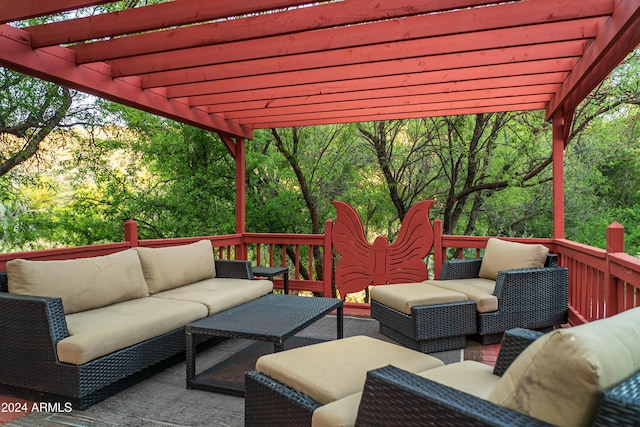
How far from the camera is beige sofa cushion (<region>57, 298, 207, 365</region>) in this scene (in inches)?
100

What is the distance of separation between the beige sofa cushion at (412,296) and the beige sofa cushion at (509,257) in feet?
2.32

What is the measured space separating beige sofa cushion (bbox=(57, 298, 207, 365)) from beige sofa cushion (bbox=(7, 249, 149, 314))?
0.08 m

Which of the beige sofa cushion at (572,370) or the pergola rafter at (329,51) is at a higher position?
the pergola rafter at (329,51)

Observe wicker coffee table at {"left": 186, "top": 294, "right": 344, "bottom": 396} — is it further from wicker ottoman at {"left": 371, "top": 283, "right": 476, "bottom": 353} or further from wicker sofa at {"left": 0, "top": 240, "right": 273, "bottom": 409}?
wicker ottoman at {"left": 371, "top": 283, "right": 476, "bottom": 353}

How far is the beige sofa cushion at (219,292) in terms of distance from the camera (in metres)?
3.60

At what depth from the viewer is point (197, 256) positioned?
14.6 feet

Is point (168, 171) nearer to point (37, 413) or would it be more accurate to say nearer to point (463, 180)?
point (463, 180)

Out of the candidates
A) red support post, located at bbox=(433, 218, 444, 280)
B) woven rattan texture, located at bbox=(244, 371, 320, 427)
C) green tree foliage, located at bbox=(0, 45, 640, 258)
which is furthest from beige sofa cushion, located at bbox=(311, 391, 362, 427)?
green tree foliage, located at bbox=(0, 45, 640, 258)

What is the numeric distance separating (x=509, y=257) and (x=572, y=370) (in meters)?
3.43

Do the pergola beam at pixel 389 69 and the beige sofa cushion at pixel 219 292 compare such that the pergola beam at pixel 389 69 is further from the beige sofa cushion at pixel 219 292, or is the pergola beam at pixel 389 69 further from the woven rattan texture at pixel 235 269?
the beige sofa cushion at pixel 219 292

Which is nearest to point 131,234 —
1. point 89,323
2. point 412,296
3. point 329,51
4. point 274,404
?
point 89,323

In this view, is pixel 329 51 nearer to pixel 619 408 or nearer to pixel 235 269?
pixel 235 269

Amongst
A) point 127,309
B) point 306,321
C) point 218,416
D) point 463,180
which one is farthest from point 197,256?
point 463,180

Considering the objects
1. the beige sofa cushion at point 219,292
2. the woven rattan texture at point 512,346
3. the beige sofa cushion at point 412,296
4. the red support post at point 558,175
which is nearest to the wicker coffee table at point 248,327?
the beige sofa cushion at point 219,292
